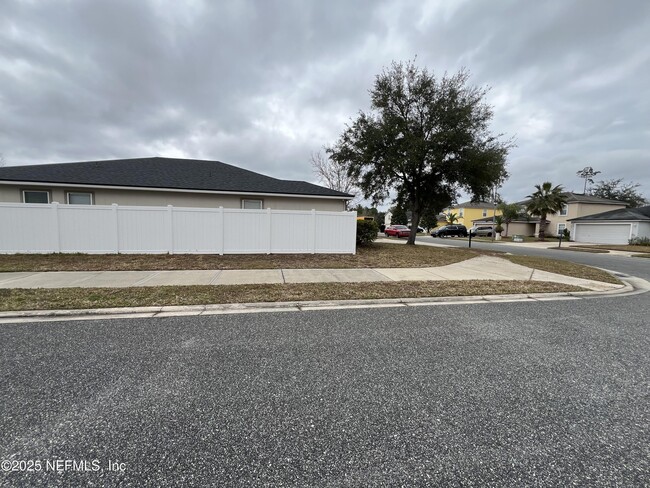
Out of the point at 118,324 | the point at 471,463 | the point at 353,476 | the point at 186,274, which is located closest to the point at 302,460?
the point at 353,476

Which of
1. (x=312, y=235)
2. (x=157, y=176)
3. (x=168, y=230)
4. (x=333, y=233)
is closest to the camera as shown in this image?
(x=168, y=230)

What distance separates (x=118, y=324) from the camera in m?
4.51

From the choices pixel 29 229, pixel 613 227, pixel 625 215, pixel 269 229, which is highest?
pixel 625 215

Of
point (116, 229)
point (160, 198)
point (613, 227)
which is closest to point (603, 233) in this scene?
point (613, 227)

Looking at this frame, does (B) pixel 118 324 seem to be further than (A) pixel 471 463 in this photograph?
Yes

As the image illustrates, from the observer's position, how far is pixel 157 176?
14.3 metres

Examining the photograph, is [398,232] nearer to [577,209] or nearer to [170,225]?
[577,209]

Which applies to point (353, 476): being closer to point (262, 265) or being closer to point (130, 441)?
point (130, 441)

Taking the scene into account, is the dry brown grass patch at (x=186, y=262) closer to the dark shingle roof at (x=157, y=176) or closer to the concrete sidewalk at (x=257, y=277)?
the concrete sidewalk at (x=257, y=277)

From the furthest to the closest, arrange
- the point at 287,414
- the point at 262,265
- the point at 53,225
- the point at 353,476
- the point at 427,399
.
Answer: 1. the point at 53,225
2. the point at 262,265
3. the point at 427,399
4. the point at 287,414
5. the point at 353,476

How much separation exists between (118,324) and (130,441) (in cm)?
294

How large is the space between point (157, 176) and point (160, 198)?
150 centimetres

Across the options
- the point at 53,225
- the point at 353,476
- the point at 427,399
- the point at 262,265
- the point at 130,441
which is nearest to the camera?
the point at 353,476

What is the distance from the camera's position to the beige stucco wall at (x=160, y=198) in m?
12.6
